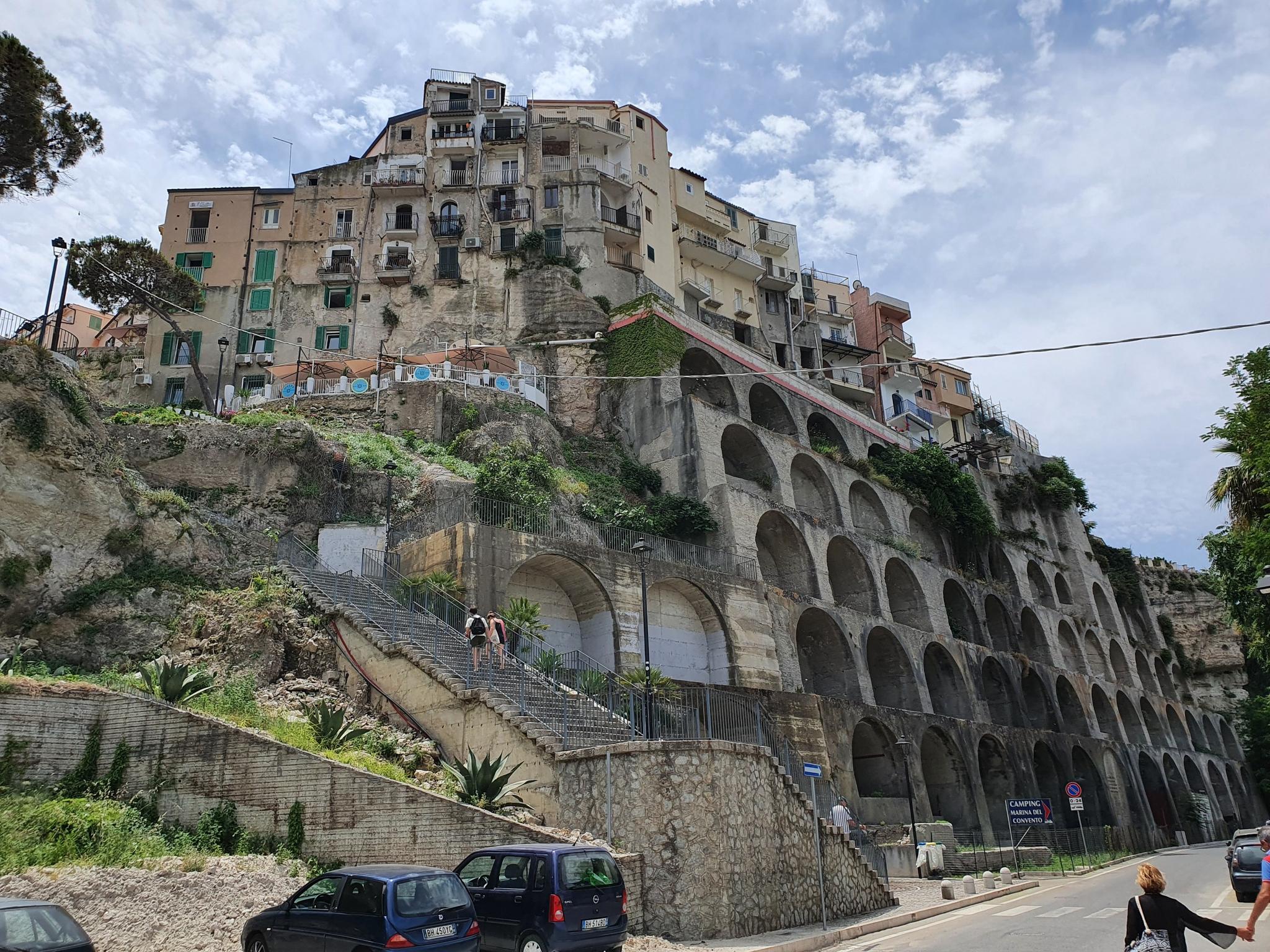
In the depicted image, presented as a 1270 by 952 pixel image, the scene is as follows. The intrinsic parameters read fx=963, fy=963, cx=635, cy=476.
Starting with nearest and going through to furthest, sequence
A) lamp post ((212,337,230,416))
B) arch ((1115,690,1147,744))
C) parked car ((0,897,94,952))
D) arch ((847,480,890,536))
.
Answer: parked car ((0,897,94,952)), lamp post ((212,337,230,416)), arch ((847,480,890,536)), arch ((1115,690,1147,744))

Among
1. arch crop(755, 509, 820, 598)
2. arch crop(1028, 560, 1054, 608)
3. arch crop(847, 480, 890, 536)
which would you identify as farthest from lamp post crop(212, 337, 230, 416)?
arch crop(1028, 560, 1054, 608)

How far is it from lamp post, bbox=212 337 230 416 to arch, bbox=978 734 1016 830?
33.4m

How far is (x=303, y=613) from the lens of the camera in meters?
21.2

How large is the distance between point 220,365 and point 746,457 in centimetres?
2382

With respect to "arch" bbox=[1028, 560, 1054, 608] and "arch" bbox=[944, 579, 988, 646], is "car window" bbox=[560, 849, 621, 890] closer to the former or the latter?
"arch" bbox=[944, 579, 988, 646]

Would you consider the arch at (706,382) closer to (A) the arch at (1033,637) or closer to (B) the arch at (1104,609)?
(A) the arch at (1033,637)

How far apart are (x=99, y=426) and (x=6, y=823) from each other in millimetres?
11884

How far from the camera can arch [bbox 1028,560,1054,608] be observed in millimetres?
53625

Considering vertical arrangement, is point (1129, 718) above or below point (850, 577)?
below

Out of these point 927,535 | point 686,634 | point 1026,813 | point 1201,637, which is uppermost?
point 927,535

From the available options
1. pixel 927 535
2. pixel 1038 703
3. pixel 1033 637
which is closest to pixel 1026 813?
pixel 1038 703

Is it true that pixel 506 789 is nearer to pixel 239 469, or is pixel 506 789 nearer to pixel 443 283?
pixel 239 469

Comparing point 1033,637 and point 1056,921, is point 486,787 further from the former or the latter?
point 1033,637

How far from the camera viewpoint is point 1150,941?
6887 millimetres
